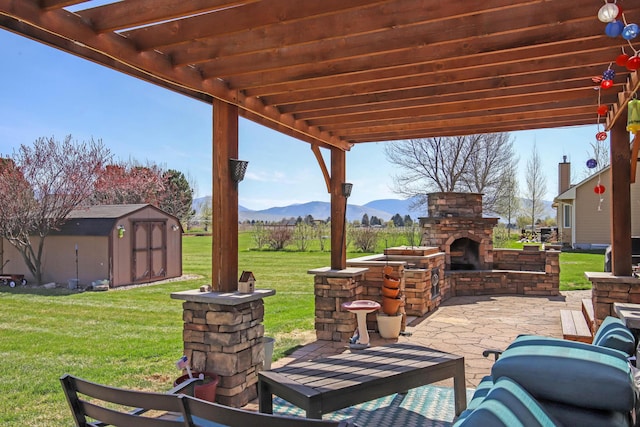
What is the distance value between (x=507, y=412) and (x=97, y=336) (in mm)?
6307

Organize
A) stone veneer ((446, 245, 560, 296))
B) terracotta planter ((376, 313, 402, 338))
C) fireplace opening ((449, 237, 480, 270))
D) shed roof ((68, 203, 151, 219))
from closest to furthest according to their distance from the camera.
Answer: terracotta planter ((376, 313, 402, 338)), stone veneer ((446, 245, 560, 296)), fireplace opening ((449, 237, 480, 270)), shed roof ((68, 203, 151, 219))

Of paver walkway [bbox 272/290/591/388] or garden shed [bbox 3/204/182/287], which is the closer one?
paver walkway [bbox 272/290/591/388]

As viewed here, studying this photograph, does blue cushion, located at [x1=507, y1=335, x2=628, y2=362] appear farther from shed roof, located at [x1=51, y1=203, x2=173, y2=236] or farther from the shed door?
the shed door

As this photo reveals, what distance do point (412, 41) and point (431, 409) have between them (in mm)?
2729

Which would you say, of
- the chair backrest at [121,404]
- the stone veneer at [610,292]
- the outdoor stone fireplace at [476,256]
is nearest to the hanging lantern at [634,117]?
the stone veneer at [610,292]

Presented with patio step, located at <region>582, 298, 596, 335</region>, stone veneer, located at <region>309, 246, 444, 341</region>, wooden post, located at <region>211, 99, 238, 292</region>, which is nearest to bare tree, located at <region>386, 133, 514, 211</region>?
stone veneer, located at <region>309, 246, 444, 341</region>

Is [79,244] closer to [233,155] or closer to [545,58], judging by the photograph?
[233,155]

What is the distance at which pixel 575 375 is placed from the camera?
5.85 ft

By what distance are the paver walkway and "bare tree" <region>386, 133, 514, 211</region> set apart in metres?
9.37

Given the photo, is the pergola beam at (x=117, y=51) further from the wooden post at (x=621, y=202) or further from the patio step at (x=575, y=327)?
the patio step at (x=575, y=327)

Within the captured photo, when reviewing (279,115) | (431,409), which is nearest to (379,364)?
(431,409)

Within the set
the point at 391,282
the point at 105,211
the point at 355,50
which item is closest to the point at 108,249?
the point at 105,211

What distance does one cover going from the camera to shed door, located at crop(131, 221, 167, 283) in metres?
12.6

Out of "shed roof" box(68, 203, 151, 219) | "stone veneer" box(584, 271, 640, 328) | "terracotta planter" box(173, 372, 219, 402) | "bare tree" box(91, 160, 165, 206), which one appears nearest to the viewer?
"terracotta planter" box(173, 372, 219, 402)
